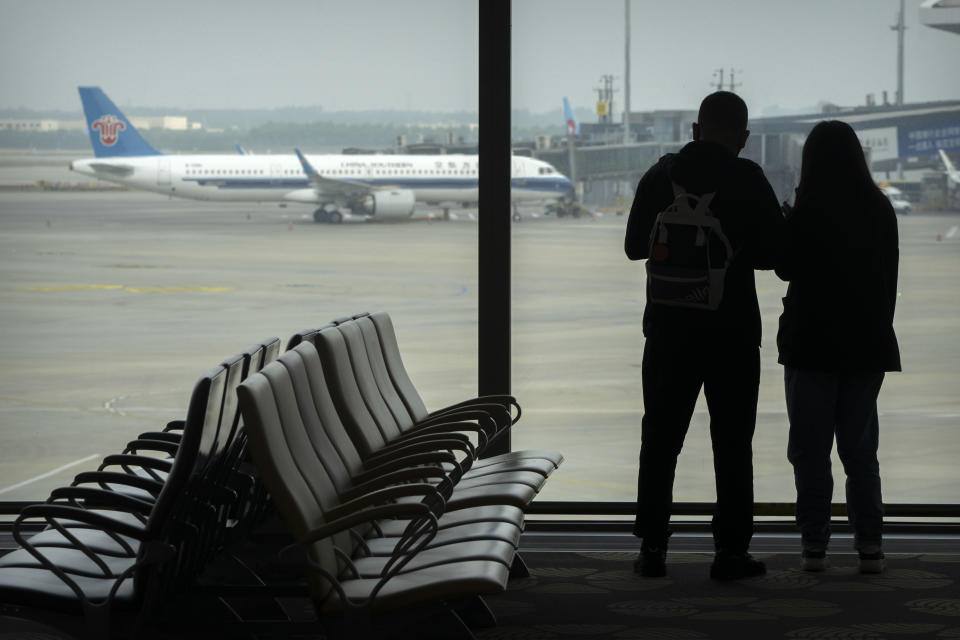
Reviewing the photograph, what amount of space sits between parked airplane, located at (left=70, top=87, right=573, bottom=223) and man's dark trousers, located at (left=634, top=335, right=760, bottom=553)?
691 inches

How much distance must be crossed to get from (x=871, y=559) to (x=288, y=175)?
72.8ft

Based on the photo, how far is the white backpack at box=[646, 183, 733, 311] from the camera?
3252mm

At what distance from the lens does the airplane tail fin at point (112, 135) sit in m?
20.3

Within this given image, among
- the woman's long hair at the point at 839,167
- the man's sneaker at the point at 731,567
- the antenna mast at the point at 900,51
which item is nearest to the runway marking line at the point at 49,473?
the man's sneaker at the point at 731,567

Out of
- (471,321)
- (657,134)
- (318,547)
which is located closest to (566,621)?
(318,547)

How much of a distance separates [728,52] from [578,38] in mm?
1143

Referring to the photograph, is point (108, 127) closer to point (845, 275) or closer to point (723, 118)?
point (723, 118)

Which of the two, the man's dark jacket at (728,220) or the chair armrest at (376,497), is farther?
the man's dark jacket at (728,220)

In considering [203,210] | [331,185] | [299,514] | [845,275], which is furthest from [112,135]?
[299,514]

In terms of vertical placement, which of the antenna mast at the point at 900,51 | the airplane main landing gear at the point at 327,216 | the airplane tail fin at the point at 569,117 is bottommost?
the airplane main landing gear at the point at 327,216

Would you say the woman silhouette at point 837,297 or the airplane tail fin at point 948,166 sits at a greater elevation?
the airplane tail fin at point 948,166

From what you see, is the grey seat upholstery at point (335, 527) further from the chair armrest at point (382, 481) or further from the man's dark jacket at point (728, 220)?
the man's dark jacket at point (728, 220)

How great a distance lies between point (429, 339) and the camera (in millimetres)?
14500

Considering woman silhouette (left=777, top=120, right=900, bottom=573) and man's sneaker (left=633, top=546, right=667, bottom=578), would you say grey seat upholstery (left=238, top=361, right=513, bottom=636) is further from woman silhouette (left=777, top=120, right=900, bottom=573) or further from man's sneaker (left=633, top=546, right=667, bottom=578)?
woman silhouette (left=777, top=120, right=900, bottom=573)
